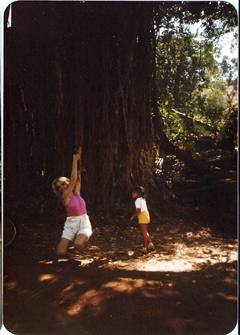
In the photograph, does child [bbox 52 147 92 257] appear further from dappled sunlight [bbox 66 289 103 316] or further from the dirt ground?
dappled sunlight [bbox 66 289 103 316]

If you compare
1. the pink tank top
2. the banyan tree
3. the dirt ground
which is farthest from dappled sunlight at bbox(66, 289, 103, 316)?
the banyan tree

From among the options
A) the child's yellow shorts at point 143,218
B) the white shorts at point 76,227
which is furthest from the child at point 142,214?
the white shorts at point 76,227

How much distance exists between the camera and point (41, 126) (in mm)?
2441

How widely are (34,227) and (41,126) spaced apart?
33.3 inches

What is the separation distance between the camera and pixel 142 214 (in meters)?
2.40

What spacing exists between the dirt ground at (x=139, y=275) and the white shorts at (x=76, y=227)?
52 mm

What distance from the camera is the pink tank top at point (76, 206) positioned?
7.98ft

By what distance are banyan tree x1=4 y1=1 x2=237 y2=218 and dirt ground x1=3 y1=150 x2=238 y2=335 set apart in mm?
393

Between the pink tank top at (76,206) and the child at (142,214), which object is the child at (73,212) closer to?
the pink tank top at (76,206)

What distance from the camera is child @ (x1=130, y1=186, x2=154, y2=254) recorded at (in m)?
2.38

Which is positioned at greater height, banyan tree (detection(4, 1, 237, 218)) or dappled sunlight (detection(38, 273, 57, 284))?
banyan tree (detection(4, 1, 237, 218))

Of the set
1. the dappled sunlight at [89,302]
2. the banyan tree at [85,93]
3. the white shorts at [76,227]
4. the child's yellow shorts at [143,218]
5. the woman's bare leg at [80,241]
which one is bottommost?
the dappled sunlight at [89,302]

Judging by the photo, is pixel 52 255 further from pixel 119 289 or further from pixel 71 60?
pixel 71 60

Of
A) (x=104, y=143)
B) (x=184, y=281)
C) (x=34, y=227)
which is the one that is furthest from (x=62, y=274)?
(x=104, y=143)
